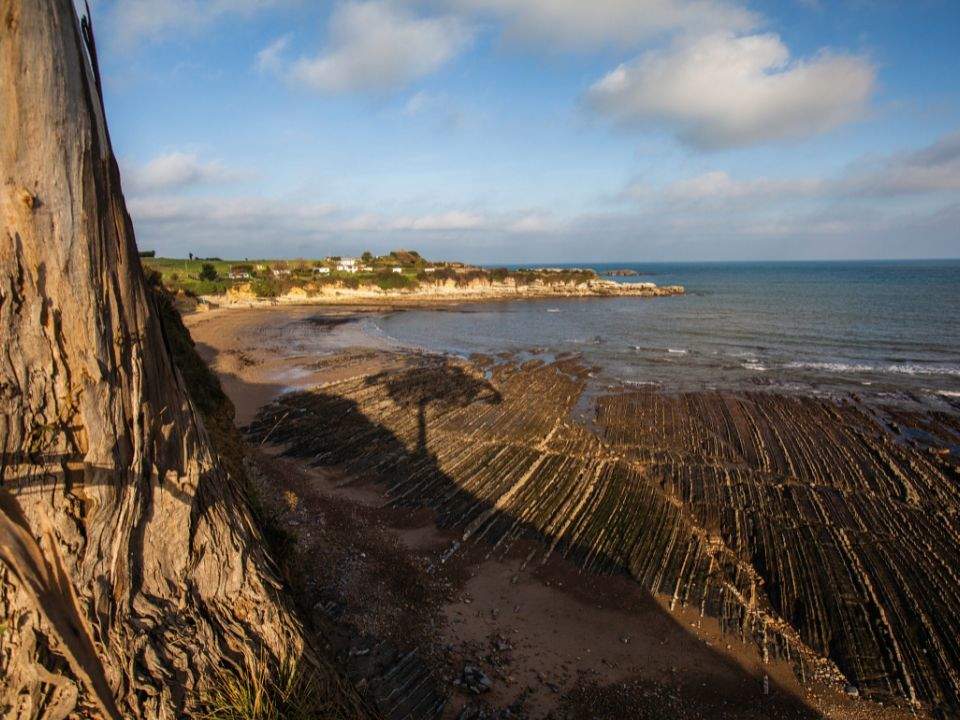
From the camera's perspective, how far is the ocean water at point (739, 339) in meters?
27.4

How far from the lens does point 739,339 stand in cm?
4025

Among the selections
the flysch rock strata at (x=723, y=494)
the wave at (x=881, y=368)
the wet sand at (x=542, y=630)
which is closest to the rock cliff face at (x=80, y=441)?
the wet sand at (x=542, y=630)

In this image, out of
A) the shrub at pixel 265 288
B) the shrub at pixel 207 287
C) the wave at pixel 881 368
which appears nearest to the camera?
the wave at pixel 881 368

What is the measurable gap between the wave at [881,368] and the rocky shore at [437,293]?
2076 inches

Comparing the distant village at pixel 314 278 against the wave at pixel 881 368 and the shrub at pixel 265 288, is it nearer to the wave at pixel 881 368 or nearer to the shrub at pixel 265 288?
the shrub at pixel 265 288

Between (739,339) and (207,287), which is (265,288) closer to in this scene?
(207,287)

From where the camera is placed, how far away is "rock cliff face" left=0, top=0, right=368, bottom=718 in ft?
10.6

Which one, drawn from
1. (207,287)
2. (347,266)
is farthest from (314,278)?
(347,266)

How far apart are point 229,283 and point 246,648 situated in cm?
7179

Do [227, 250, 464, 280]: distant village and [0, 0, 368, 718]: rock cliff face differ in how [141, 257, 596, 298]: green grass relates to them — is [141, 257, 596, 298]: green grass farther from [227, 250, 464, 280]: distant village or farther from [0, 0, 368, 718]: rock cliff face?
[0, 0, 368, 718]: rock cliff face

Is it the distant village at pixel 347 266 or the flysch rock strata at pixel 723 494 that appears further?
the distant village at pixel 347 266

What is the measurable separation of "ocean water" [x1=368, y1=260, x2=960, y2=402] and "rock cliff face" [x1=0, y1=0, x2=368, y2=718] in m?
25.5

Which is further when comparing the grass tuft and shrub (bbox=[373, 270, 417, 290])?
shrub (bbox=[373, 270, 417, 290])

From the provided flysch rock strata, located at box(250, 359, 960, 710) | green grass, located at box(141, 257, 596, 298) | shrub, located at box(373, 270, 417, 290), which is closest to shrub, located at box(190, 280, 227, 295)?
green grass, located at box(141, 257, 596, 298)
